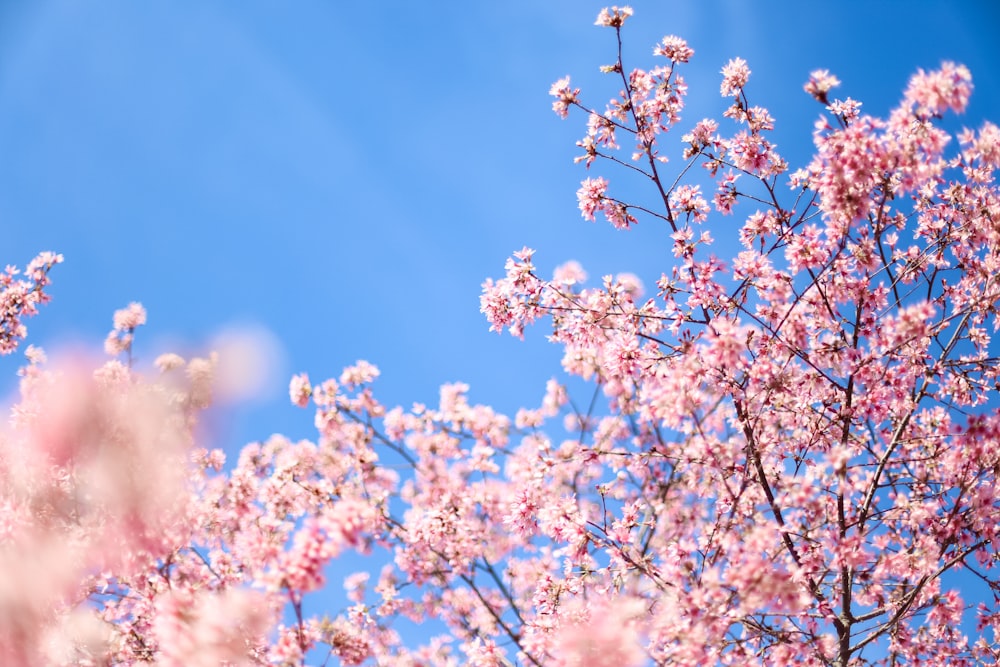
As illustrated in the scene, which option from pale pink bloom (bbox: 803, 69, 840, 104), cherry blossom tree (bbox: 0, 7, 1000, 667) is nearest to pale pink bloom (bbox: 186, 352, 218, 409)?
cherry blossom tree (bbox: 0, 7, 1000, 667)

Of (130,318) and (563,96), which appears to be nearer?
(563,96)

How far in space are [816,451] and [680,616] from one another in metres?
A: 2.94

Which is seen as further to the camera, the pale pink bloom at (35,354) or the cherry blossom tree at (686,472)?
the pale pink bloom at (35,354)

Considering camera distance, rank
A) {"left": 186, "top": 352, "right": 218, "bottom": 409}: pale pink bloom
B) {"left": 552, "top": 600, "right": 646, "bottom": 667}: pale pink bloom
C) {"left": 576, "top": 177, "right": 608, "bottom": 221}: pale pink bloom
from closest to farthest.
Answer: {"left": 552, "top": 600, "right": 646, "bottom": 667}: pale pink bloom → {"left": 576, "top": 177, "right": 608, "bottom": 221}: pale pink bloom → {"left": 186, "top": 352, "right": 218, "bottom": 409}: pale pink bloom

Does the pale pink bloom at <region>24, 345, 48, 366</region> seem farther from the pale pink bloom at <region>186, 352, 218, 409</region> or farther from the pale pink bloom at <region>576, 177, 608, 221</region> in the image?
the pale pink bloom at <region>576, 177, 608, 221</region>

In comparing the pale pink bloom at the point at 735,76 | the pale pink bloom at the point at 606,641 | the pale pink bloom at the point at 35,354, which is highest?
the pale pink bloom at the point at 735,76

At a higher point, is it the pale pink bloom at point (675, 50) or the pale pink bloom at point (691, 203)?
the pale pink bloom at point (675, 50)

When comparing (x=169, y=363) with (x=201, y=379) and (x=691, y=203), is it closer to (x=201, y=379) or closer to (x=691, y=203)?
(x=201, y=379)

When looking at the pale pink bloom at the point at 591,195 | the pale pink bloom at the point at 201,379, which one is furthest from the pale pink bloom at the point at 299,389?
the pale pink bloom at the point at 591,195

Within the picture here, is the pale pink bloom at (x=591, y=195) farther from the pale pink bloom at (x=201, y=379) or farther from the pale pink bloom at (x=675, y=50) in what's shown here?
the pale pink bloom at (x=201, y=379)

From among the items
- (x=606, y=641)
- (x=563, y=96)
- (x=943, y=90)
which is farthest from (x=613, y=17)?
(x=606, y=641)

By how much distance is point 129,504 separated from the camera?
768 centimetres

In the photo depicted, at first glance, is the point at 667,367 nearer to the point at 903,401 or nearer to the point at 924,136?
the point at 903,401

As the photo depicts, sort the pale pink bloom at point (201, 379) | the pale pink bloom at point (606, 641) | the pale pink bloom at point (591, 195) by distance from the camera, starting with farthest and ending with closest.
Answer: the pale pink bloom at point (201, 379) < the pale pink bloom at point (591, 195) < the pale pink bloom at point (606, 641)
